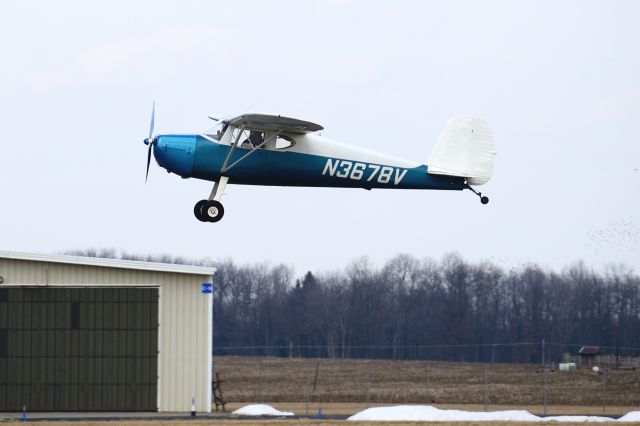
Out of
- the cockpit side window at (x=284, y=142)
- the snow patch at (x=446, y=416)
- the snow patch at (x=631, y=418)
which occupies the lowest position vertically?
the snow patch at (x=631, y=418)

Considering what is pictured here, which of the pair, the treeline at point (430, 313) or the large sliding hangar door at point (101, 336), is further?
the treeline at point (430, 313)

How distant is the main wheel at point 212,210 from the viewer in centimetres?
2752

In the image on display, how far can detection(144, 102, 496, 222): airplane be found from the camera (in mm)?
27359

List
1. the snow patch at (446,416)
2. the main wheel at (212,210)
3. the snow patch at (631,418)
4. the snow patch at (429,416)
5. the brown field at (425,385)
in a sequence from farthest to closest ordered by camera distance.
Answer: the brown field at (425,385)
the snow patch at (631,418)
the snow patch at (429,416)
the snow patch at (446,416)
the main wheel at (212,210)

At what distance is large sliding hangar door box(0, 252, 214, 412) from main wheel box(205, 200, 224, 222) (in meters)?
7.02

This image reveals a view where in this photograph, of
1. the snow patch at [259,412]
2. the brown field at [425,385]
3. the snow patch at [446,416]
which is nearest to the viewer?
the snow patch at [446,416]

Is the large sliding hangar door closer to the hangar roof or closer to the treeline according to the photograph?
the hangar roof

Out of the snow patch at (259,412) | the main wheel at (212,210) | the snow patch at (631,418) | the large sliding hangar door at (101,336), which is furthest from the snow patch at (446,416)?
the main wheel at (212,210)

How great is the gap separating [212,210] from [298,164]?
2.31 m

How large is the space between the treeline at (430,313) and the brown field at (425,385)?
73.6 feet

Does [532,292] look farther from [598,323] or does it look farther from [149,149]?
[149,149]

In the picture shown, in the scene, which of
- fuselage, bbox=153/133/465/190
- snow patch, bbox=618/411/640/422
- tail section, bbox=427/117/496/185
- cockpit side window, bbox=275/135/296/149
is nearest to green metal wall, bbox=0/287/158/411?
fuselage, bbox=153/133/465/190

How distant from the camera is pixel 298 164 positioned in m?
28.0

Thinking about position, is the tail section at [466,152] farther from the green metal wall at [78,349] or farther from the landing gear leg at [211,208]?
the green metal wall at [78,349]
